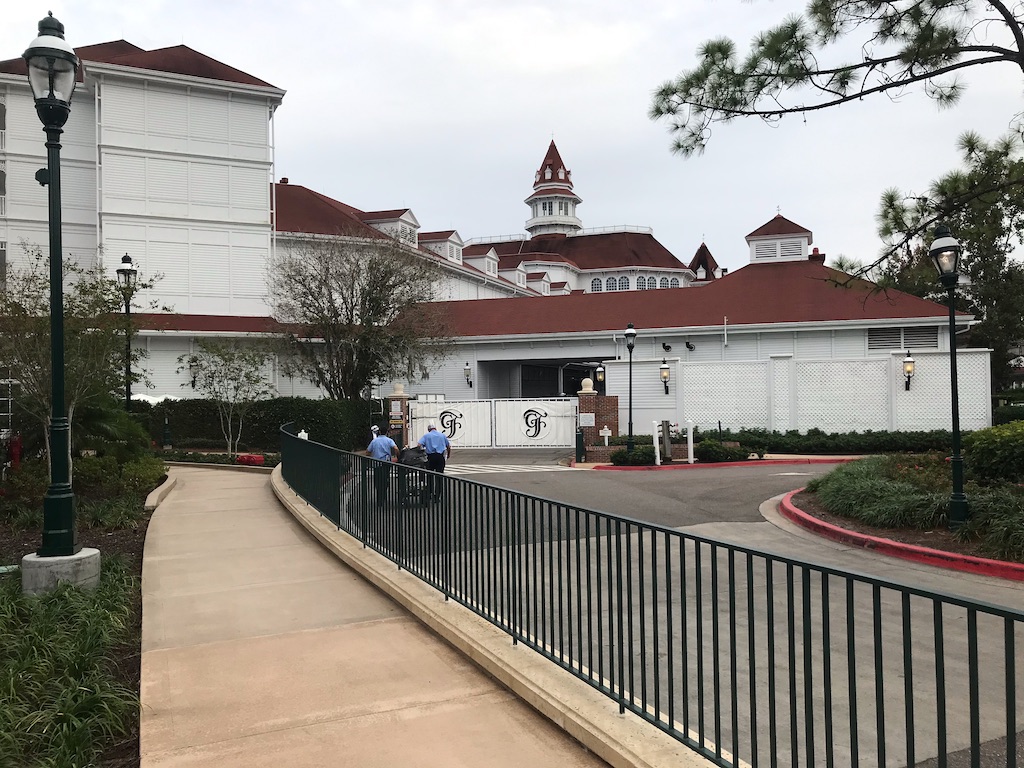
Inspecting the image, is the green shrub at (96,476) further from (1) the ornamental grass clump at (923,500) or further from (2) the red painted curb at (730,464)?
(1) the ornamental grass clump at (923,500)

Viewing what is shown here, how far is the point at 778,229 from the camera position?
38.2 m

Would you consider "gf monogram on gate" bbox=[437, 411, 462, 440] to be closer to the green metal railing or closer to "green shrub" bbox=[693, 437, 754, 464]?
"green shrub" bbox=[693, 437, 754, 464]

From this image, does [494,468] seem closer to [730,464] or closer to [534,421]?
[534,421]

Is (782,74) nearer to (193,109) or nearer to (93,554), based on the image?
(93,554)

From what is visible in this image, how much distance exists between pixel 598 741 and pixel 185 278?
3665 centimetres

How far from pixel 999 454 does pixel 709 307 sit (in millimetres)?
22474

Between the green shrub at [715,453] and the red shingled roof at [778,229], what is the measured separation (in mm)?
18742

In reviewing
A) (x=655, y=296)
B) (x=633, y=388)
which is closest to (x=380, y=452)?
(x=633, y=388)

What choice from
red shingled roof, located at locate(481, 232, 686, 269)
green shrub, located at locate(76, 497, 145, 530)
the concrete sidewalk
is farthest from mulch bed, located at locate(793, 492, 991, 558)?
red shingled roof, located at locate(481, 232, 686, 269)

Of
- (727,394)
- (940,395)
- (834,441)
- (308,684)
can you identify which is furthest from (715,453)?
(308,684)

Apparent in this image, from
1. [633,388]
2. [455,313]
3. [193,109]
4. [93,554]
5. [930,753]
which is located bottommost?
[930,753]

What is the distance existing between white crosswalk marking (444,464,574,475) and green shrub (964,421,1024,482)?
1041 centimetres

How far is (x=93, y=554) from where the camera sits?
7699mm

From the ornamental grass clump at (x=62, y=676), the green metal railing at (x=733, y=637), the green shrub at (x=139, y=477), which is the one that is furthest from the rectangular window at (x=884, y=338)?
the ornamental grass clump at (x=62, y=676)
